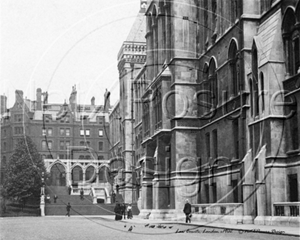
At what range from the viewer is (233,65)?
36.6 metres

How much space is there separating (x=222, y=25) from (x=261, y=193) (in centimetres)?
1322

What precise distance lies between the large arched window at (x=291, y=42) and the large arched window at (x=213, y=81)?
1056 centimetres

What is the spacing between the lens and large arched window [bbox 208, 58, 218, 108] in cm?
4045

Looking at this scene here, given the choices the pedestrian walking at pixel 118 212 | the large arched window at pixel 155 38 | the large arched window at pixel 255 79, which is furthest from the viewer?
the large arched window at pixel 155 38

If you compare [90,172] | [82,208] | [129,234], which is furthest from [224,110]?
[90,172]

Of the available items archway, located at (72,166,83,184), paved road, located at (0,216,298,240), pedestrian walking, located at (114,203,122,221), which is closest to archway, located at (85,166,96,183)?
archway, located at (72,166,83,184)

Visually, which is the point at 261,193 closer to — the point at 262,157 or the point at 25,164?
the point at 262,157

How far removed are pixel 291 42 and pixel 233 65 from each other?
721cm

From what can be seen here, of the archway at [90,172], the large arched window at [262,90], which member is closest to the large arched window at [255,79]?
the large arched window at [262,90]

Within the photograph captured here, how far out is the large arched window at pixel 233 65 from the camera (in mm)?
36031

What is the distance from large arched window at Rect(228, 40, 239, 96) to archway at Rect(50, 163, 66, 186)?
→ 90004mm

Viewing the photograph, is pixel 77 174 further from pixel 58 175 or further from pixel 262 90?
pixel 262 90

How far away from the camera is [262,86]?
30.7 metres

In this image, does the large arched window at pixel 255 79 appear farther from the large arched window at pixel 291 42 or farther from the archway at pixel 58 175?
the archway at pixel 58 175
